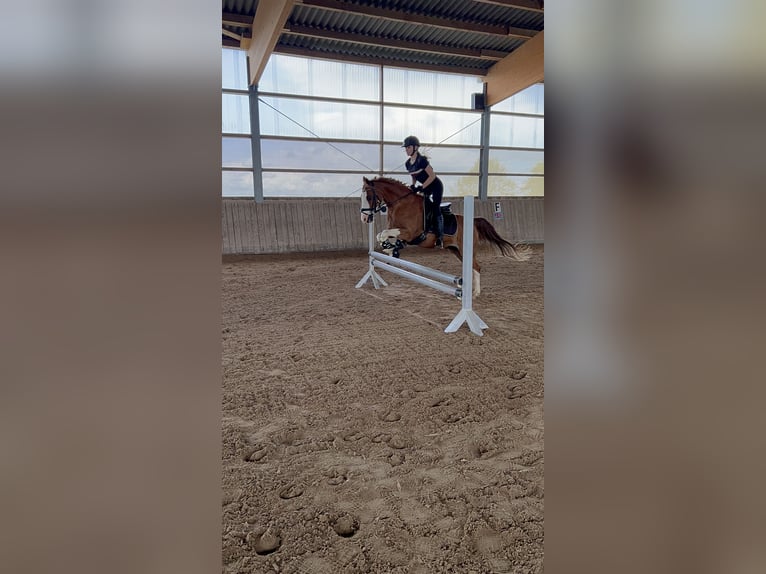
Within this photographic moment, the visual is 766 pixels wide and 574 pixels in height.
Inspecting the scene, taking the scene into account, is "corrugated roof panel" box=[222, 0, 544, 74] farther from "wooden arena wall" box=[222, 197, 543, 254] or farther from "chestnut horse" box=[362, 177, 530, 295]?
"chestnut horse" box=[362, 177, 530, 295]

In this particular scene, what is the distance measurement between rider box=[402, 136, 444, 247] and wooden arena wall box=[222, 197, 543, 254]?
172 inches

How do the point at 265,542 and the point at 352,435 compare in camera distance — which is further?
the point at 352,435

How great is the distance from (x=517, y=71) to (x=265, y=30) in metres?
5.17

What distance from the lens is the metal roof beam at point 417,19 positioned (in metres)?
7.23

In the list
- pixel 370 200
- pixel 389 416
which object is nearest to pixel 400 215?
pixel 370 200

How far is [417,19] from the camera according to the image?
7.91 m

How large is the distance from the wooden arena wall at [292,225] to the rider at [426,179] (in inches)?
172

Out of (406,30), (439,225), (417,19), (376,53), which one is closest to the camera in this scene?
(439,225)

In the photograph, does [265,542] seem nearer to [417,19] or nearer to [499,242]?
[499,242]
